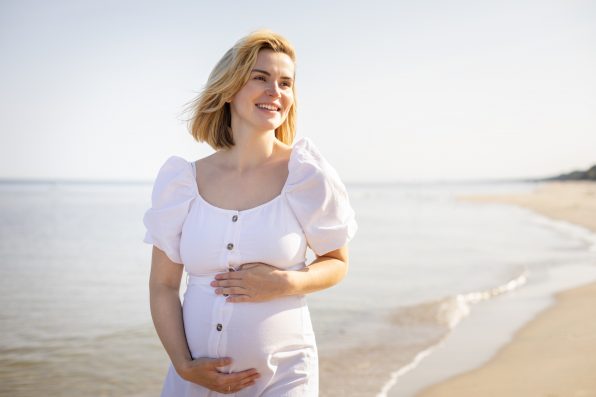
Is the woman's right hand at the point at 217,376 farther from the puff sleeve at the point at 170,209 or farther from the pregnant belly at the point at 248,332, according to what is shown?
the puff sleeve at the point at 170,209

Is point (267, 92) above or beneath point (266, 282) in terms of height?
above

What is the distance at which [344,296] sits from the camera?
8.98 meters

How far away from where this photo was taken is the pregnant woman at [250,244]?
2328 mm

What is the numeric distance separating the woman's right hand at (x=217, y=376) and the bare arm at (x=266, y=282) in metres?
0.28

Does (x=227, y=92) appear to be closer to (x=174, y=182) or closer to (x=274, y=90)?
(x=274, y=90)

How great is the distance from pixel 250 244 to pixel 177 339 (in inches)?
23.2

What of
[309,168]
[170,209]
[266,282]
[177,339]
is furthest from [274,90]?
[177,339]

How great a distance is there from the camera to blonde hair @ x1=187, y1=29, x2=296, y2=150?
2475mm

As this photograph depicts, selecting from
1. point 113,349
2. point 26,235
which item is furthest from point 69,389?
point 26,235

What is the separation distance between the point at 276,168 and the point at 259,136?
0.19m

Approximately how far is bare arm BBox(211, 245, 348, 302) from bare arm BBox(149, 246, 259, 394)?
11.6 inches

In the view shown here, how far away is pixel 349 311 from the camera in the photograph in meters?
8.10

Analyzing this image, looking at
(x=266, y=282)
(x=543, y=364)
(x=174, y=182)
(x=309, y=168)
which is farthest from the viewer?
(x=543, y=364)

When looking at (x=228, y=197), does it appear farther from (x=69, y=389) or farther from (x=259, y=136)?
(x=69, y=389)
